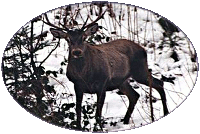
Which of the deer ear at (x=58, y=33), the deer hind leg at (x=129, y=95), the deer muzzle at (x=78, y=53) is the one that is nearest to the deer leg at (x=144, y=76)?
the deer hind leg at (x=129, y=95)

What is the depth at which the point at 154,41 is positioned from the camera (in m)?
6.51

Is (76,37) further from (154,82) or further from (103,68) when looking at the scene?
(154,82)

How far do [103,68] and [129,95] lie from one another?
0.37 metres

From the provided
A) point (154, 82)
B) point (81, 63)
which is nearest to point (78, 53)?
point (81, 63)


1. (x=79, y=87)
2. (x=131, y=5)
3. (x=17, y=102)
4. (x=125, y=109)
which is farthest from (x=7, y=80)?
(x=131, y=5)

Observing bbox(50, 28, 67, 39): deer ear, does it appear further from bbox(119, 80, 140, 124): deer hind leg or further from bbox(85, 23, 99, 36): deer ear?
bbox(119, 80, 140, 124): deer hind leg

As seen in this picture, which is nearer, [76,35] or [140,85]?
[140,85]

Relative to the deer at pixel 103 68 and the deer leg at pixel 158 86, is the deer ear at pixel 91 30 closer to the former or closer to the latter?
the deer at pixel 103 68

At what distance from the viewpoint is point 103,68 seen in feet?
20.2

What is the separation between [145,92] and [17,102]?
118 cm

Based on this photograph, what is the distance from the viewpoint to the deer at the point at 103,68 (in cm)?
605

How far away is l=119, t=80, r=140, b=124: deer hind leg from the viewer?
5856 millimetres

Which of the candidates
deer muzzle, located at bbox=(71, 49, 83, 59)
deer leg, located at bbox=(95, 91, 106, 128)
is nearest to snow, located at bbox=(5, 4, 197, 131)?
deer leg, located at bbox=(95, 91, 106, 128)

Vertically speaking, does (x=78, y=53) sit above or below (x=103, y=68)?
above
